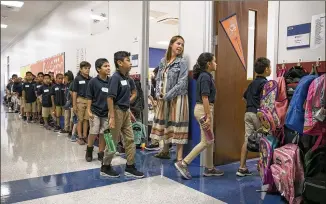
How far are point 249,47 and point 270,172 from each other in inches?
81.8

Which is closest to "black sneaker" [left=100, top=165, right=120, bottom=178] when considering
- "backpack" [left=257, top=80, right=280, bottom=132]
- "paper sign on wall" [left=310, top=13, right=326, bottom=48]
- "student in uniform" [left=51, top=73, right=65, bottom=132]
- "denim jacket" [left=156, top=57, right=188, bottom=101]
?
"denim jacket" [left=156, top=57, right=188, bottom=101]

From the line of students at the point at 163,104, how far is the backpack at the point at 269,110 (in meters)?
0.42

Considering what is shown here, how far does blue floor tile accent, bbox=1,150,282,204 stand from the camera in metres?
2.53

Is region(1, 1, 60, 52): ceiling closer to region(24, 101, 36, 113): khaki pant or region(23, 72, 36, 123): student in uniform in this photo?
region(23, 72, 36, 123): student in uniform

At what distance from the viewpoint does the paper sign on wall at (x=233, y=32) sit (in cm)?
354

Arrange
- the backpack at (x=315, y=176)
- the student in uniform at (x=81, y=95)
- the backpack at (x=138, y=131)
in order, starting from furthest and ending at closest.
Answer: the student in uniform at (x=81, y=95), the backpack at (x=138, y=131), the backpack at (x=315, y=176)

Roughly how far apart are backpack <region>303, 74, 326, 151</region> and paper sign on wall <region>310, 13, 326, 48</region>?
46 cm

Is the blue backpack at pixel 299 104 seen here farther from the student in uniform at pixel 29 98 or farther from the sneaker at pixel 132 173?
the student in uniform at pixel 29 98

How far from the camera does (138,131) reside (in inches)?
168

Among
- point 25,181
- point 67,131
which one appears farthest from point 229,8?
point 67,131

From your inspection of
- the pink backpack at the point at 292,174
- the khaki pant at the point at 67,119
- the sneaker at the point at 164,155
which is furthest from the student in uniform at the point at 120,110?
the khaki pant at the point at 67,119

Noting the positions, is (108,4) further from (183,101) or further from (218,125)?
(218,125)

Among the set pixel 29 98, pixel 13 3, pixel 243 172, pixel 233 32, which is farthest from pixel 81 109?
pixel 13 3

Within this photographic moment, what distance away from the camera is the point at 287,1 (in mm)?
2535
